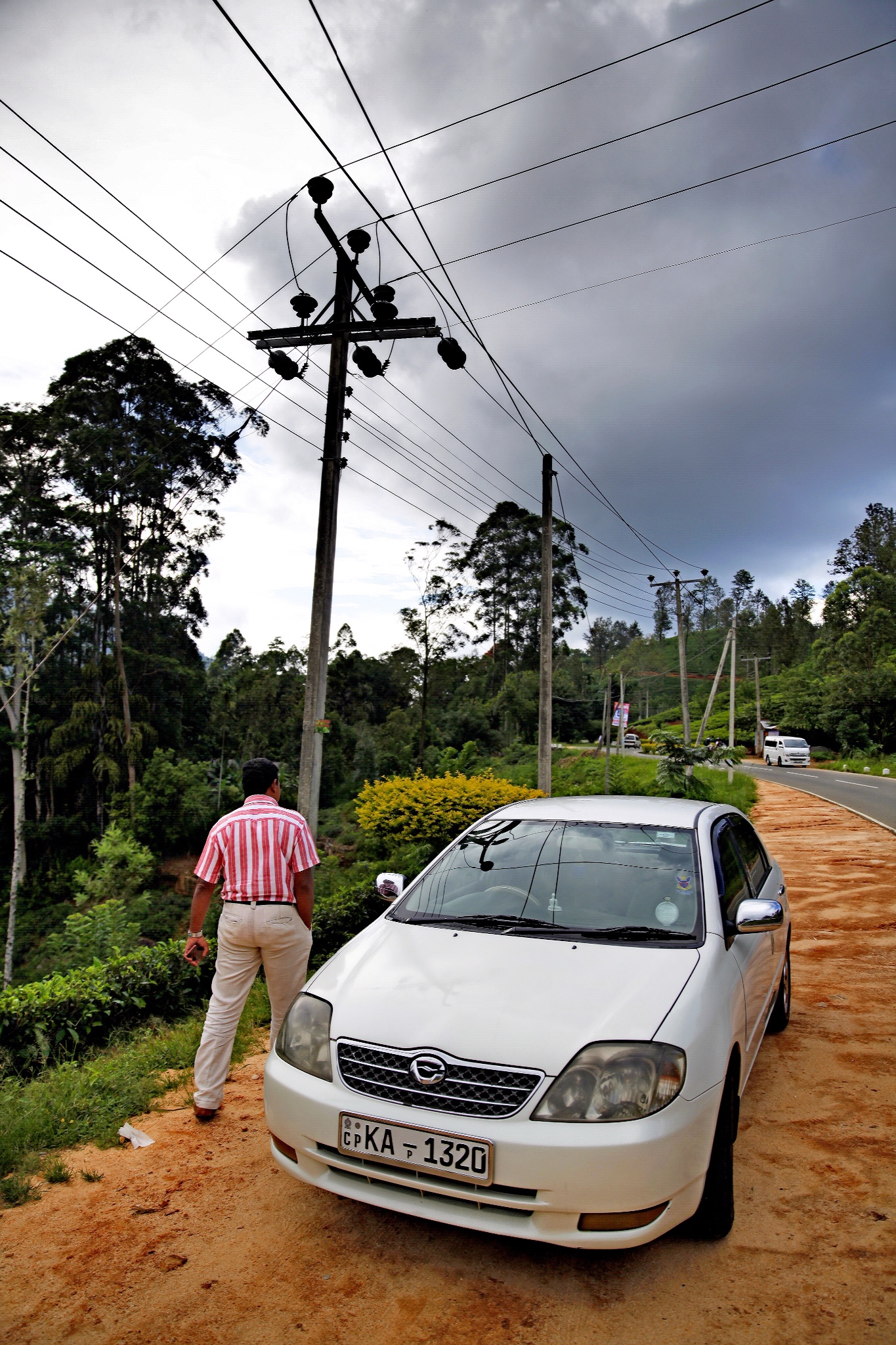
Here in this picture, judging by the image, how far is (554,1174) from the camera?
2.21 m

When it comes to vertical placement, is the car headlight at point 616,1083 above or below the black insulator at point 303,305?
below

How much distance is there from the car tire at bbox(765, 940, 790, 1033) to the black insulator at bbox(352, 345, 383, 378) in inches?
312

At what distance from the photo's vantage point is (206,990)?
19.8ft

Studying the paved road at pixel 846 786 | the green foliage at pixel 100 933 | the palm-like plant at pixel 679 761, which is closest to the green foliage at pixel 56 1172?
the green foliage at pixel 100 933

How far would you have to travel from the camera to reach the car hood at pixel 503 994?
244cm

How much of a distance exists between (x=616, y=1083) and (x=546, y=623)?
13111 mm

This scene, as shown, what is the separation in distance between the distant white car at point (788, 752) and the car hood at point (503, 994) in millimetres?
43835

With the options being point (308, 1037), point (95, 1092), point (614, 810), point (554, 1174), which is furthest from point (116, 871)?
point (554, 1174)

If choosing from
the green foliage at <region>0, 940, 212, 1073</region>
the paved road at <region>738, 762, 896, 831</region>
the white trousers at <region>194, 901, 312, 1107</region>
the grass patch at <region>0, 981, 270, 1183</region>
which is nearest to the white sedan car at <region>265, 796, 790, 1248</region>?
the white trousers at <region>194, 901, 312, 1107</region>

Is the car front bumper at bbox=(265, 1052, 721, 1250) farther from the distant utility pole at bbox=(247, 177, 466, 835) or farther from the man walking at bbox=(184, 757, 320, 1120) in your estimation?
the distant utility pole at bbox=(247, 177, 466, 835)

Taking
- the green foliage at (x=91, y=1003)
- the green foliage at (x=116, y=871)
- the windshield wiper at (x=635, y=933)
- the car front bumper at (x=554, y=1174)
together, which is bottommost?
the green foliage at (x=116, y=871)

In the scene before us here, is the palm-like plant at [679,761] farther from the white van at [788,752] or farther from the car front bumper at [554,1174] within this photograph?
the white van at [788,752]

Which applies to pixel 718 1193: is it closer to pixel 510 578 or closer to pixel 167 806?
pixel 167 806

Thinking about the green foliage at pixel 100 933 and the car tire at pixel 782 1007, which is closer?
the car tire at pixel 782 1007
